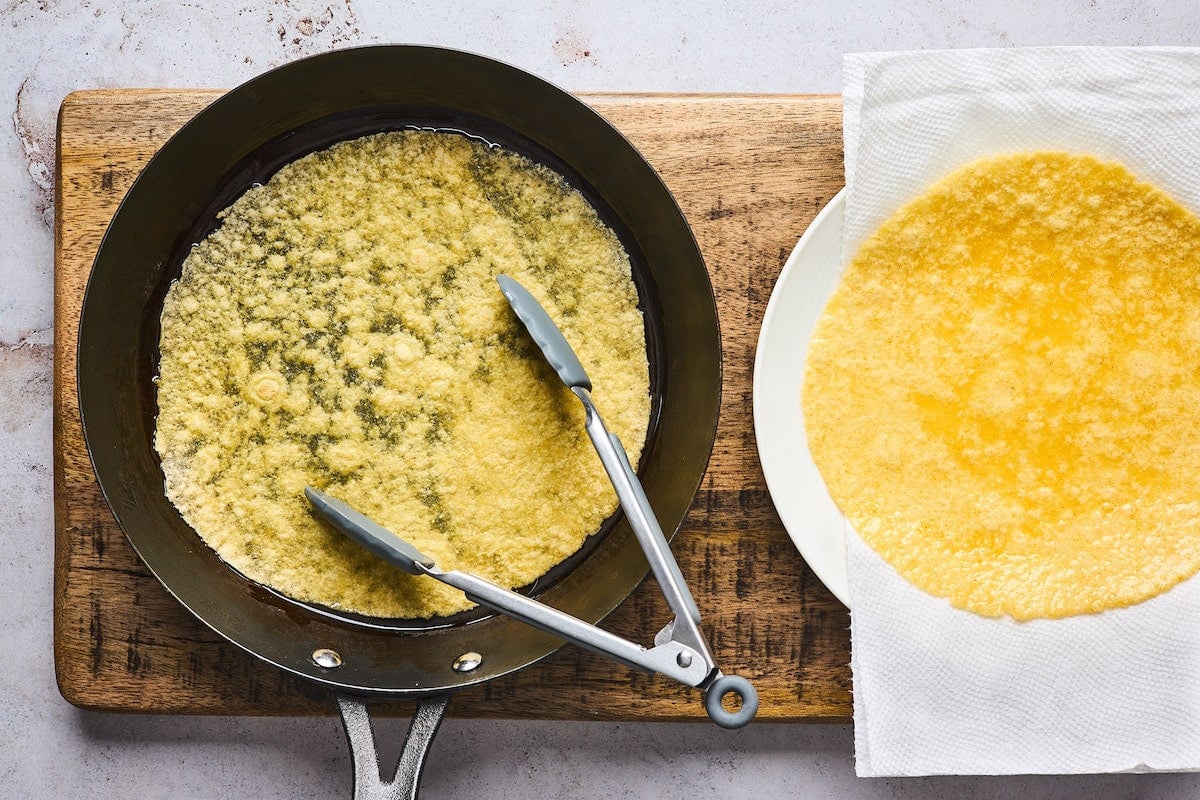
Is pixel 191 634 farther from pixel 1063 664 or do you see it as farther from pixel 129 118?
pixel 1063 664

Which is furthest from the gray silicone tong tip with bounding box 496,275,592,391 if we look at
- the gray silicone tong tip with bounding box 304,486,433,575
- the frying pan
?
the gray silicone tong tip with bounding box 304,486,433,575

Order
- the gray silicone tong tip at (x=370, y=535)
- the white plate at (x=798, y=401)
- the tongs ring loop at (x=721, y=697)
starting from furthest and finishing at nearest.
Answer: the white plate at (x=798, y=401) < the gray silicone tong tip at (x=370, y=535) < the tongs ring loop at (x=721, y=697)

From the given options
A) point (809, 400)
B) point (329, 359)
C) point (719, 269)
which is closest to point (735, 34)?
point (719, 269)

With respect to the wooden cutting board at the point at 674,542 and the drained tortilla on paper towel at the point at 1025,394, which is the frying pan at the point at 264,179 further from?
the drained tortilla on paper towel at the point at 1025,394

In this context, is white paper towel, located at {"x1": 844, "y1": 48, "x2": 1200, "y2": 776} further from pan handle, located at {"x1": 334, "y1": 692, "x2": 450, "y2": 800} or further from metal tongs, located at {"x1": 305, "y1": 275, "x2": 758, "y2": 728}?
pan handle, located at {"x1": 334, "y1": 692, "x2": 450, "y2": 800}

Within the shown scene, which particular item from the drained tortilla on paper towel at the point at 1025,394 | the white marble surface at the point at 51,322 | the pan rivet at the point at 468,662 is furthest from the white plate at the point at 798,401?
the pan rivet at the point at 468,662

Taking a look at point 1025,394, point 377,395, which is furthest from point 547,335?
point 1025,394
